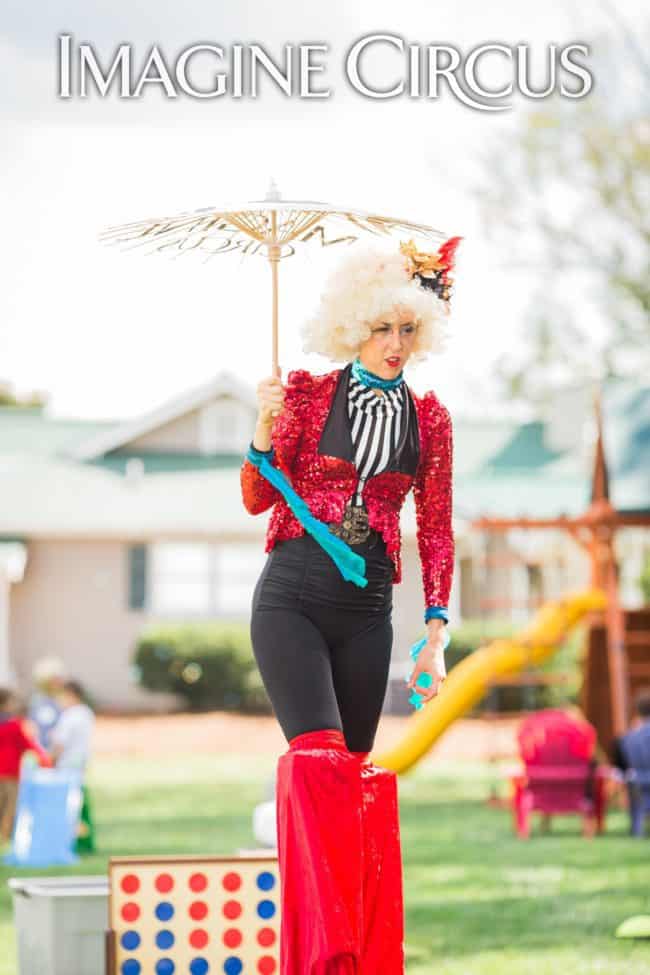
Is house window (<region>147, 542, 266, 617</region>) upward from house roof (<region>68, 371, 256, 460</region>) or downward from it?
downward

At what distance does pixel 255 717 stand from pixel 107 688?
9.29ft

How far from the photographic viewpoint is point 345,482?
4.51m

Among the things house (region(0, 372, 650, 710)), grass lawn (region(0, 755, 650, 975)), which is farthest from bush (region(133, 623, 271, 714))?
grass lawn (region(0, 755, 650, 975))

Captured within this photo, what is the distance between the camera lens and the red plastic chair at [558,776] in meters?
12.2

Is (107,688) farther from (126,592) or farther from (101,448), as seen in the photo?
(101,448)

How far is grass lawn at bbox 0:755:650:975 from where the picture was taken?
21.2 feet

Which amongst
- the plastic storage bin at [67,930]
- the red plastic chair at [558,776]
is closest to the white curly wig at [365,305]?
the plastic storage bin at [67,930]

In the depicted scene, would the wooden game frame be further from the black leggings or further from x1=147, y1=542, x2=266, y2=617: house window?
x1=147, y1=542, x2=266, y2=617: house window

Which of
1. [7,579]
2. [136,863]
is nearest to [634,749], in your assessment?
[136,863]

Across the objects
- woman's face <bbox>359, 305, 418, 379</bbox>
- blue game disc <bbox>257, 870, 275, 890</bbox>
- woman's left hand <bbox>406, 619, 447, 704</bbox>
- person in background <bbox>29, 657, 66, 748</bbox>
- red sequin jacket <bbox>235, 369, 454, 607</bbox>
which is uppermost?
woman's face <bbox>359, 305, 418, 379</bbox>

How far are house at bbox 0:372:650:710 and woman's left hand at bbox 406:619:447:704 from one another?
20869 millimetres

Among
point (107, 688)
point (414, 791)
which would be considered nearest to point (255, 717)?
point (107, 688)

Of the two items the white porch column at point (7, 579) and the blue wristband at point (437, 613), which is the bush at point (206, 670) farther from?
the blue wristband at point (437, 613)

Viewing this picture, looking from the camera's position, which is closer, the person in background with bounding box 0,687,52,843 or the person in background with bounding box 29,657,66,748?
the person in background with bounding box 0,687,52,843
